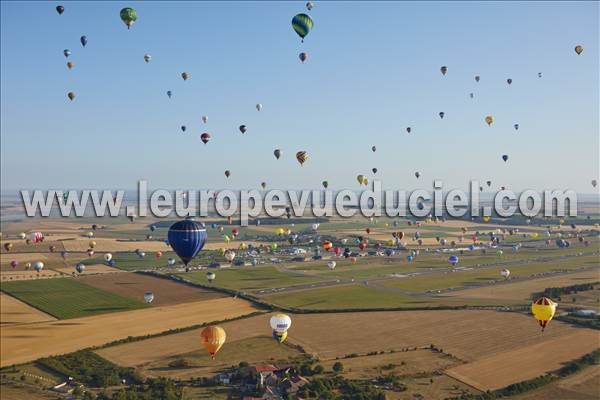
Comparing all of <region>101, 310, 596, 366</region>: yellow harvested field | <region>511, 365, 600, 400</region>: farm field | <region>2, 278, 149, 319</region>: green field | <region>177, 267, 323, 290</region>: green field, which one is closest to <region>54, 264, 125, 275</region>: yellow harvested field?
<region>2, 278, 149, 319</region>: green field

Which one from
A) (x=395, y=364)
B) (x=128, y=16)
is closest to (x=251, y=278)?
(x=128, y=16)

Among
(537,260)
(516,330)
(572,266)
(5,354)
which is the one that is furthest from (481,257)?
(5,354)

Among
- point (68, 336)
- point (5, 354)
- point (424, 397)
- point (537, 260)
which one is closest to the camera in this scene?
point (424, 397)

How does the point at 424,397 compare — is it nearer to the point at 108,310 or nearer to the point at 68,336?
the point at 68,336

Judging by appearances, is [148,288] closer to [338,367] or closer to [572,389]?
[338,367]

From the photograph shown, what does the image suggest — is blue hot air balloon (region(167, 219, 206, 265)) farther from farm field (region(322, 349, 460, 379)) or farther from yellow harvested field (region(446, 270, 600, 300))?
yellow harvested field (region(446, 270, 600, 300))

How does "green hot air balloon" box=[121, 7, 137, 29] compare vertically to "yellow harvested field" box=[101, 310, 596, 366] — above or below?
above
